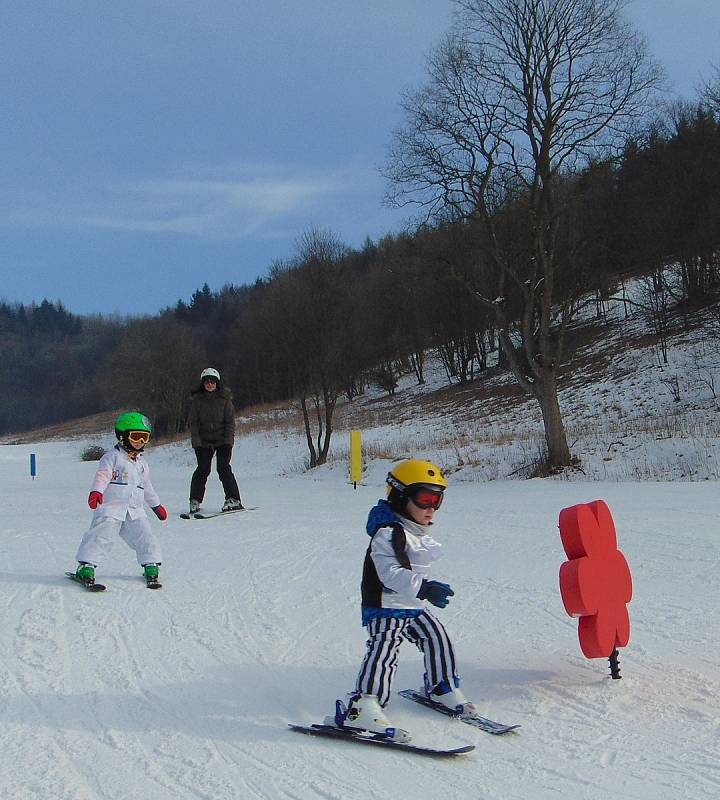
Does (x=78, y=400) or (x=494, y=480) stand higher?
(x=78, y=400)

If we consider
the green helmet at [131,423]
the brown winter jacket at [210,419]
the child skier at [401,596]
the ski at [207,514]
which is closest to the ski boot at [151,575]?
the green helmet at [131,423]

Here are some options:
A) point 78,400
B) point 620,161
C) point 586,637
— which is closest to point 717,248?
point 620,161

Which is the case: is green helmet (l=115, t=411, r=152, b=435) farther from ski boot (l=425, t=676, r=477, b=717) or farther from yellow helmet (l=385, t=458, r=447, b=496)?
ski boot (l=425, t=676, r=477, b=717)

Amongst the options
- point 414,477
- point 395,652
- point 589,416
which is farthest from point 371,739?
point 589,416

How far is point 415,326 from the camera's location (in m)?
54.3

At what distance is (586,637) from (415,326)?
5036 centimetres

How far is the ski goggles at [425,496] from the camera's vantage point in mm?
4203

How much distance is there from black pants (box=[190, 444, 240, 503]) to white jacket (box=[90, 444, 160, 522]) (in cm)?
506

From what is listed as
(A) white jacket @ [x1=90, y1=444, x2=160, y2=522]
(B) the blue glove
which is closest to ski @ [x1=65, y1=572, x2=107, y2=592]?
(A) white jacket @ [x1=90, y1=444, x2=160, y2=522]

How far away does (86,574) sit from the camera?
7250 millimetres

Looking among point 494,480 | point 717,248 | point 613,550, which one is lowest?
point 494,480

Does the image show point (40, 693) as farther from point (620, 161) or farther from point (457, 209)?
point (620, 161)

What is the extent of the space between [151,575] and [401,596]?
12.8ft

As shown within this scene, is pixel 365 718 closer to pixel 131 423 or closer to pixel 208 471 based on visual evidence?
pixel 131 423
